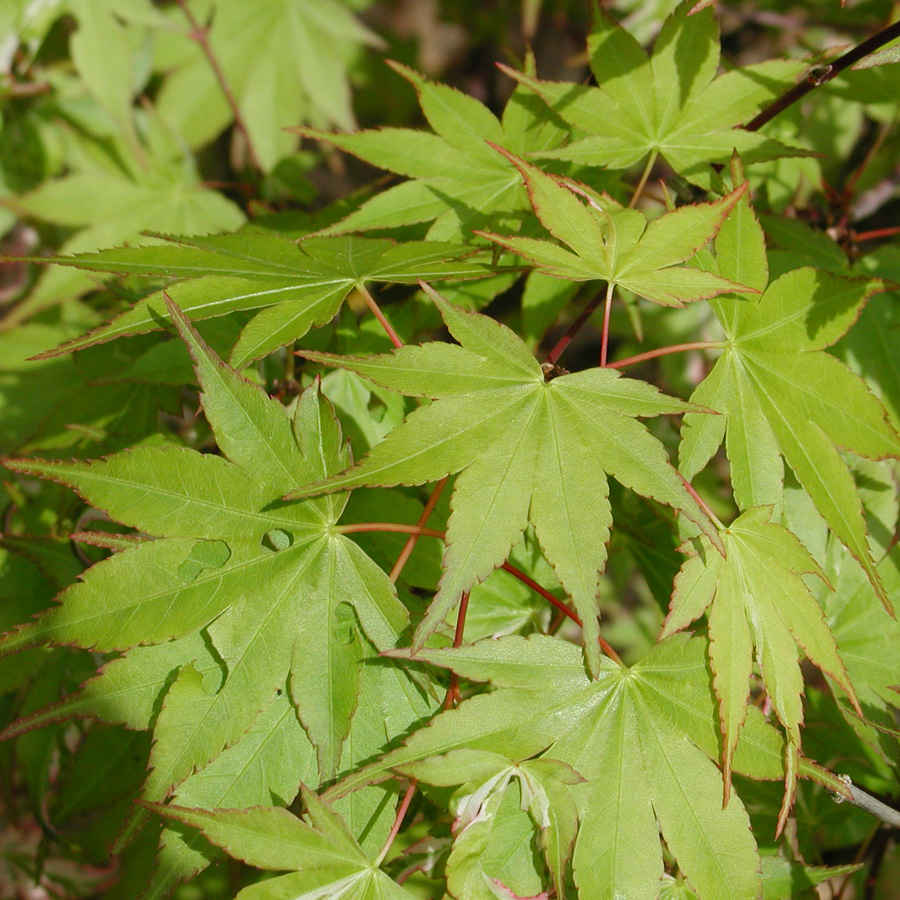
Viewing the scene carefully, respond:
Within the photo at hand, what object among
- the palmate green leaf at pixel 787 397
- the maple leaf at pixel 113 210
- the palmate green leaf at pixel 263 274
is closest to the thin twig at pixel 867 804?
the palmate green leaf at pixel 787 397

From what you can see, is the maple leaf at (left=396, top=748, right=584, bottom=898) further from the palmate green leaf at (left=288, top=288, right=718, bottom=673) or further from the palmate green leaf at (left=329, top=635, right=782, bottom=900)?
the palmate green leaf at (left=288, top=288, right=718, bottom=673)

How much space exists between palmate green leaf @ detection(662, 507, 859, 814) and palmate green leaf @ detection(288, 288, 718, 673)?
94mm

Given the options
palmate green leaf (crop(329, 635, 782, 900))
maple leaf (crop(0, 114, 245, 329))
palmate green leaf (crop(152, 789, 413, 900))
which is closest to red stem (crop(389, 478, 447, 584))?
palmate green leaf (crop(329, 635, 782, 900))

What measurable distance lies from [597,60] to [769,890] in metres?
1.00

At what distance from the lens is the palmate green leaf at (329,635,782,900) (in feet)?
Result: 2.43

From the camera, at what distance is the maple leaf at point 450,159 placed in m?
1.01

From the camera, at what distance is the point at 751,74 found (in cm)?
100

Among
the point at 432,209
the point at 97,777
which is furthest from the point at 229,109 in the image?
the point at 97,777

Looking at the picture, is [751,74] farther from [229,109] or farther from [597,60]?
[229,109]

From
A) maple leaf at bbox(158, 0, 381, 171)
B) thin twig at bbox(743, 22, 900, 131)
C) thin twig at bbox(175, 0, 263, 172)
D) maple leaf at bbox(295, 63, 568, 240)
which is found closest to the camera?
thin twig at bbox(743, 22, 900, 131)

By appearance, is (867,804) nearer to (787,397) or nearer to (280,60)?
(787,397)

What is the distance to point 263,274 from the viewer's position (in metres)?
0.88

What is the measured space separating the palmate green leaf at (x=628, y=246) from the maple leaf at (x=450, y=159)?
22 centimetres

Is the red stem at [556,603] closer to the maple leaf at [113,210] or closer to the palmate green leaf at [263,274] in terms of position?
the palmate green leaf at [263,274]
